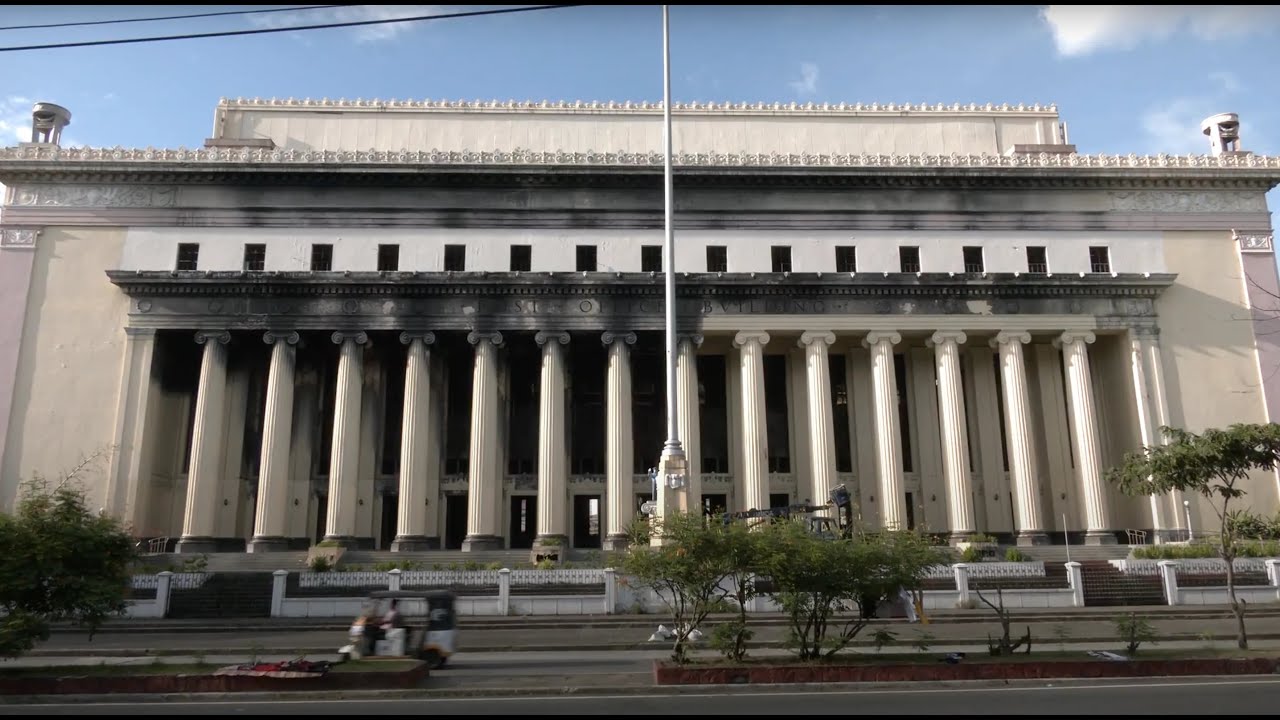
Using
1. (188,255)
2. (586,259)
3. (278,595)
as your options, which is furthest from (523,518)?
(188,255)

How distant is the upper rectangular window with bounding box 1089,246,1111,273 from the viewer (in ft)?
149

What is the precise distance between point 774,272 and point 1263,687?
30.5 meters

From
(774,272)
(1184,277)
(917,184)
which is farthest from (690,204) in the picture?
(1184,277)

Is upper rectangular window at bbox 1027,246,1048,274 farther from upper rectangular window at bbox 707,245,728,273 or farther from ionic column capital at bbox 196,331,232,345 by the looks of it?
ionic column capital at bbox 196,331,232,345

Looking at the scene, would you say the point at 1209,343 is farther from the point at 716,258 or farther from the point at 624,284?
the point at 624,284

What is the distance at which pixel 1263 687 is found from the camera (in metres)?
15.9

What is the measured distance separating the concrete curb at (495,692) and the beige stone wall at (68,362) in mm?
27942

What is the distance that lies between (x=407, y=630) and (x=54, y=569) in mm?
7048

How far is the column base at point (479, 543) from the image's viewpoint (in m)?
40.2

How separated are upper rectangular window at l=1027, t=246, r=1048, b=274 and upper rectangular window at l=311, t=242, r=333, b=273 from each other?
110ft

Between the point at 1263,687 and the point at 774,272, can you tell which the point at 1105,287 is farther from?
the point at 1263,687

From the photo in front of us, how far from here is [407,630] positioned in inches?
819

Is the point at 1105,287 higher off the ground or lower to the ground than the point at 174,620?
higher

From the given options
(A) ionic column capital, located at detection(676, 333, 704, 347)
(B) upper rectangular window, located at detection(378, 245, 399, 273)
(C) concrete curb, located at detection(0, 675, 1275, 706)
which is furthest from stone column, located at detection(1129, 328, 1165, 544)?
(B) upper rectangular window, located at detection(378, 245, 399, 273)
